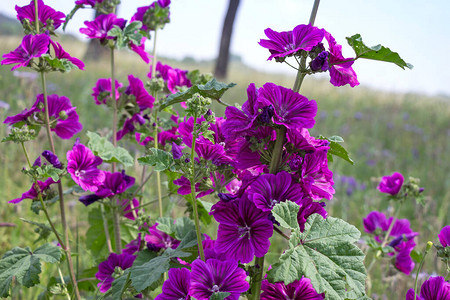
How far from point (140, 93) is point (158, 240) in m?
0.53

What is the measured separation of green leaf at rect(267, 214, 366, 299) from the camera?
2.68 feet

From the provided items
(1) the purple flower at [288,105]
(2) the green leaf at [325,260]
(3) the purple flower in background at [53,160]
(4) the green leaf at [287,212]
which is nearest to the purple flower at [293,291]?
(2) the green leaf at [325,260]

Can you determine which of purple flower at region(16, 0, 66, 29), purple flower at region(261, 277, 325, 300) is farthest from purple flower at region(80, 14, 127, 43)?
purple flower at region(261, 277, 325, 300)

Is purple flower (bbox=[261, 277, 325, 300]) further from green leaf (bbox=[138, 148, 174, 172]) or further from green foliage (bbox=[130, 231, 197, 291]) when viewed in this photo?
green leaf (bbox=[138, 148, 174, 172])

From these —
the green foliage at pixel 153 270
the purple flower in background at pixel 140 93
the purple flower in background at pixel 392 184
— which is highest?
the purple flower in background at pixel 140 93

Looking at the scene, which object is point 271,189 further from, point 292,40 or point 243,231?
point 292,40

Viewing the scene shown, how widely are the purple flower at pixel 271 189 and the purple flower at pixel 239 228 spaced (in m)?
0.04

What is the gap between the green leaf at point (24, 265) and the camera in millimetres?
1171

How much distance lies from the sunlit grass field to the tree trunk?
3695 mm

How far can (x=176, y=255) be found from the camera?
1.04 meters

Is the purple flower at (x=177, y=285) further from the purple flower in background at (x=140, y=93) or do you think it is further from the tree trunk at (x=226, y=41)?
the tree trunk at (x=226, y=41)

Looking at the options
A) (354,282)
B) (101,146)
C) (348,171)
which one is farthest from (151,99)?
(348,171)

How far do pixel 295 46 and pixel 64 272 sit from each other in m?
1.73

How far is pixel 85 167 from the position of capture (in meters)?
1.32
